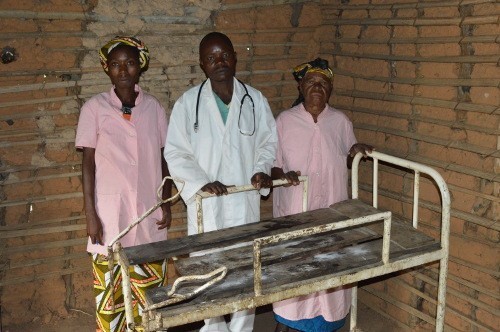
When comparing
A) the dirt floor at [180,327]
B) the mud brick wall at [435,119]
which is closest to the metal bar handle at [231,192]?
the mud brick wall at [435,119]

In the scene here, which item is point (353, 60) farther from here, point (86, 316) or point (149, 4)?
point (86, 316)

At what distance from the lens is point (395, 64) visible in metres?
3.80

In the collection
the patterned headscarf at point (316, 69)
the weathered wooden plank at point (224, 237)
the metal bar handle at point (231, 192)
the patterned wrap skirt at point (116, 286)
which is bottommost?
the patterned wrap skirt at point (116, 286)

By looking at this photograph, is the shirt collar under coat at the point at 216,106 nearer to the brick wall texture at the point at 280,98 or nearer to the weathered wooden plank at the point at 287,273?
the brick wall texture at the point at 280,98

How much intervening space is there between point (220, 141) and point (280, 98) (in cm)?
125

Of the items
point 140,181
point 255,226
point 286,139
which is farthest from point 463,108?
point 140,181

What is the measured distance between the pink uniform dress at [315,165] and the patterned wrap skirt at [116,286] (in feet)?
2.86

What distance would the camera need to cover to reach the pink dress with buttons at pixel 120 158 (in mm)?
3281

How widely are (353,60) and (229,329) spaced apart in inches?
87.1

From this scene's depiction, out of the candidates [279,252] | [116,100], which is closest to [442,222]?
[279,252]

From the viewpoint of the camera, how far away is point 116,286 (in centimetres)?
337

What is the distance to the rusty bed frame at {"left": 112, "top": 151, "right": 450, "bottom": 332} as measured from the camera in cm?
212

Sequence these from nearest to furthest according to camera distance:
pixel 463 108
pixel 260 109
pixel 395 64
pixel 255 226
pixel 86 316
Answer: pixel 255 226 → pixel 463 108 → pixel 260 109 → pixel 395 64 → pixel 86 316

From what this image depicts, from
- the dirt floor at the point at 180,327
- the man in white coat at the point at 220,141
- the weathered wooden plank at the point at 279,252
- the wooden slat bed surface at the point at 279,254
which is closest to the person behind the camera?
the wooden slat bed surface at the point at 279,254
